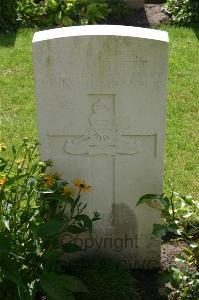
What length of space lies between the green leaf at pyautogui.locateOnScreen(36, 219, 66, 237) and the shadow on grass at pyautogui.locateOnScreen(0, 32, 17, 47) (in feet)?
17.0

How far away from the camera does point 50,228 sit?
124 inches

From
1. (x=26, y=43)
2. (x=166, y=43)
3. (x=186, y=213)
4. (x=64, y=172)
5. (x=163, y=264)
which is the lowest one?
(x=163, y=264)

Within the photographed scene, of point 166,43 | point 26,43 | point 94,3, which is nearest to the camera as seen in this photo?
point 166,43

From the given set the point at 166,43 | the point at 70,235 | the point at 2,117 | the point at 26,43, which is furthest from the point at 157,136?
the point at 26,43

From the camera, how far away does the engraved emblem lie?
3.56 m

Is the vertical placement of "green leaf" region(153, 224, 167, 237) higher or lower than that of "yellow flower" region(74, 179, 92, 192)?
lower

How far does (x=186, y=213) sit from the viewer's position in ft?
12.7

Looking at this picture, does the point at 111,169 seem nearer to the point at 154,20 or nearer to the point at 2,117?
the point at 2,117

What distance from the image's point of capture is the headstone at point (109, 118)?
3395mm

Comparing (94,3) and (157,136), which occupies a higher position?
(94,3)

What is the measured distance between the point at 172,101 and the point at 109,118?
3.02 m

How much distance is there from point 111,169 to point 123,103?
18.0 inches

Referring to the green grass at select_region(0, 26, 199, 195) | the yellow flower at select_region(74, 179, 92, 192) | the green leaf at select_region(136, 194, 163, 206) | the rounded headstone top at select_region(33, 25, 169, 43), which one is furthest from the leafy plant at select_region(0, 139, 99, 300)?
the green grass at select_region(0, 26, 199, 195)

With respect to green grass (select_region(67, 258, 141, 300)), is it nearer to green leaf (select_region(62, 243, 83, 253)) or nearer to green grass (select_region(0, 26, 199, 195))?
green leaf (select_region(62, 243, 83, 253))
